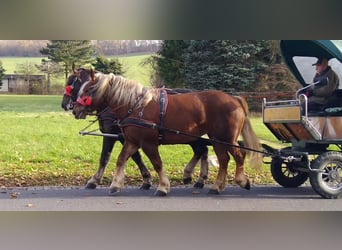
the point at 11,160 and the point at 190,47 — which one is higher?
the point at 190,47

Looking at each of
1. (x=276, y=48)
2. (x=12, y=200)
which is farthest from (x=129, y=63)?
(x=12, y=200)

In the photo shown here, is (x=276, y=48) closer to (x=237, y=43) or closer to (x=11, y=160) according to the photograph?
(x=237, y=43)

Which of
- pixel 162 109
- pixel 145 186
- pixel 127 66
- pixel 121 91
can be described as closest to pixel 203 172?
pixel 145 186

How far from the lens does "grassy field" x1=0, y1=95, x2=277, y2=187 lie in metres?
8.30

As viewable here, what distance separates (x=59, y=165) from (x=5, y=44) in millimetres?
2050

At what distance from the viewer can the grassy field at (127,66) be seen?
26.9 feet

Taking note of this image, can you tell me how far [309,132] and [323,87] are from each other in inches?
27.1

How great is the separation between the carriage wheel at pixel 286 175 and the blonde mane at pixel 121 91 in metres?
2.13

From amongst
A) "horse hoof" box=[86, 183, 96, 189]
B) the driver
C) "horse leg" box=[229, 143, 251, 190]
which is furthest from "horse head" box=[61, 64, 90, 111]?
the driver

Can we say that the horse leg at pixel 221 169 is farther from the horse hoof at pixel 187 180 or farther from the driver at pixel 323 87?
the driver at pixel 323 87

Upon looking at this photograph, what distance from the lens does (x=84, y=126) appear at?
8477 mm

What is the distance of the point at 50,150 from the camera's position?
8523 millimetres

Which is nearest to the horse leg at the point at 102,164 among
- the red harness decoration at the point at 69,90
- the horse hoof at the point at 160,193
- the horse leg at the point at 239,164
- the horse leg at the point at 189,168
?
the red harness decoration at the point at 69,90
